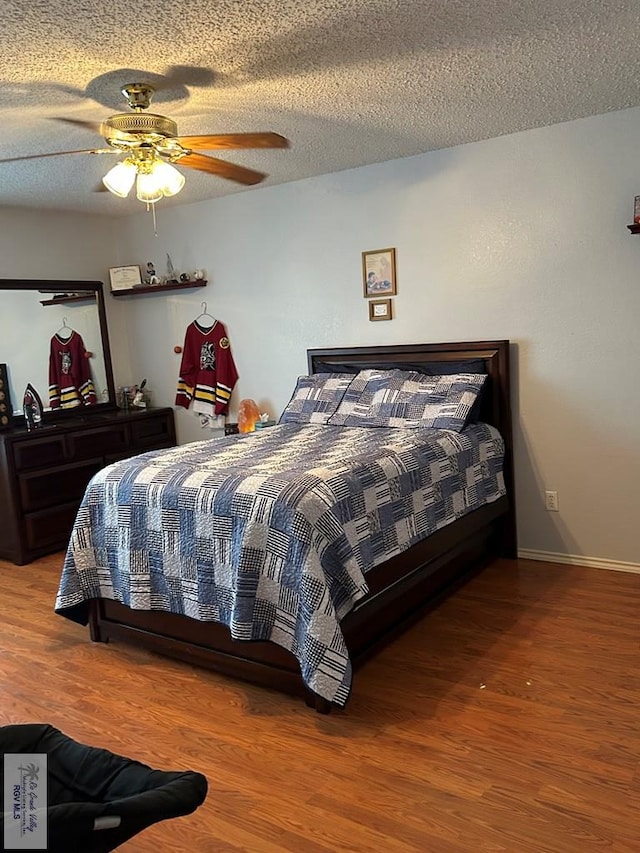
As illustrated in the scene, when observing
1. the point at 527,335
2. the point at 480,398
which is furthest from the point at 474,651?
the point at 527,335

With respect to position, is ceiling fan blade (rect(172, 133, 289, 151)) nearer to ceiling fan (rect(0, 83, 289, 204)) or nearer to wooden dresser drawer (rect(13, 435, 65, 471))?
ceiling fan (rect(0, 83, 289, 204))

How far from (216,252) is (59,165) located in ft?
4.48

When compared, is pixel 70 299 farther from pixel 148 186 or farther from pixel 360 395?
pixel 148 186

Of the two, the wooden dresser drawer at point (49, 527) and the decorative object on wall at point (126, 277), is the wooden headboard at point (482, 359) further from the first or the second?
the wooden dresser drawer at point (49, 527)

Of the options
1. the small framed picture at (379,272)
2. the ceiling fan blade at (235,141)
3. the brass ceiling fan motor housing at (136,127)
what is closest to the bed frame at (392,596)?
the small framed picture at (379,272)

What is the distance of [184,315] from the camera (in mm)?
5109

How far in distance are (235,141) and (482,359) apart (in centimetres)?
181

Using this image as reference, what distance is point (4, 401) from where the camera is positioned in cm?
455

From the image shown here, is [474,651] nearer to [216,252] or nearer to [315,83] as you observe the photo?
[315,83]

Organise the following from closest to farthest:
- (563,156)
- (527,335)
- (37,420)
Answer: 1. (563,156)
2. (527,335)
3. (37,420)

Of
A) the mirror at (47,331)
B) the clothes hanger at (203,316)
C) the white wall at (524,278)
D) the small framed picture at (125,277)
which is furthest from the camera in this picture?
the small framed picture at (125,277)

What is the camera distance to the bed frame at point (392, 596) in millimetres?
2615

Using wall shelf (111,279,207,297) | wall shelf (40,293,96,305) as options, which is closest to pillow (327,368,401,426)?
wall shelf (111,279,207,297)

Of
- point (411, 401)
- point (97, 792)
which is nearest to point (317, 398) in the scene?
point (411, 401)
